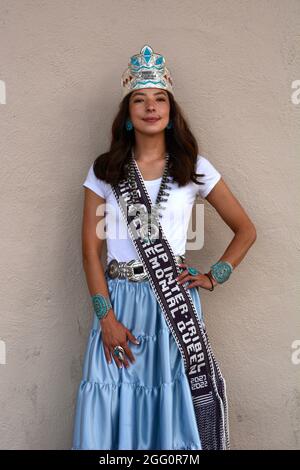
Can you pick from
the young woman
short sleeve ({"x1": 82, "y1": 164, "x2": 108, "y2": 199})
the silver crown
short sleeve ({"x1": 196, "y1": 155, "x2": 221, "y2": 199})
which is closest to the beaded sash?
the young woman

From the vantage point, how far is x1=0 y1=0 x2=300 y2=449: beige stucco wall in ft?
9.27

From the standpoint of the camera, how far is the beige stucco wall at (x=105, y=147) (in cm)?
282

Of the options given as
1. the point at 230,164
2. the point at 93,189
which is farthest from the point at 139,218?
the point at 230,164

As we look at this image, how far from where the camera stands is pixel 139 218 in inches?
98.8

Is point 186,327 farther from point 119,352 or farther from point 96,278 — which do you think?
point 96,278

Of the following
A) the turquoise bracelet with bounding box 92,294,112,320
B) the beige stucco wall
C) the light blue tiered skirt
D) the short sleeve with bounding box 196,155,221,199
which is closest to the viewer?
the light blue tiered skirt

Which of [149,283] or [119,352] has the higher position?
[149,283]

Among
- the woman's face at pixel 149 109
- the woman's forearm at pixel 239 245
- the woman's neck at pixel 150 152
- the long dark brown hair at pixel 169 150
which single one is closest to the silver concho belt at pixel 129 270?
the woman's forearm at pixel 239 245

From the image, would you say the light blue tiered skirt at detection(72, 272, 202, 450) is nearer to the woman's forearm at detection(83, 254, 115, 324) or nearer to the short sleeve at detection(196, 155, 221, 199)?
the woman's forearm at detection(83, 254, 115, 324)

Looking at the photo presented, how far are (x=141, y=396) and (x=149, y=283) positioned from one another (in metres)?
0.46

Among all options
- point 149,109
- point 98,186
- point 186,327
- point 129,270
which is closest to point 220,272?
point 186,327

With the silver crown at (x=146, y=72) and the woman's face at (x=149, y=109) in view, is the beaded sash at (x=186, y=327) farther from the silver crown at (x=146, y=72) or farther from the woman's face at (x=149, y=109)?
the silver crown at (x=146, y=72)

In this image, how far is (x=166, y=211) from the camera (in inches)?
98.8

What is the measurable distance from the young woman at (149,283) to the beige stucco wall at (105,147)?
1.01 feet
